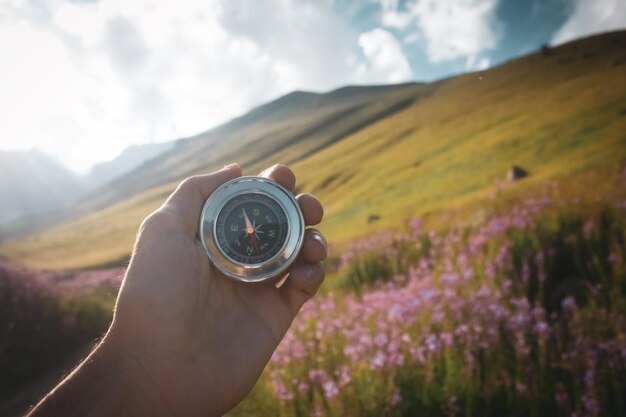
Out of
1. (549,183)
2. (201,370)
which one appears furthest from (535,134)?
(201,370)

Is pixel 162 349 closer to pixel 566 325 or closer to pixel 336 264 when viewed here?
pixel 566 325

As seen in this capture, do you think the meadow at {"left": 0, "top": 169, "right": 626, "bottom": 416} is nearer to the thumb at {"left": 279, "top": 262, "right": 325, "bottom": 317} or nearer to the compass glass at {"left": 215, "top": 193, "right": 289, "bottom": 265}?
the thumb at {"left": 279, "top": 262, "right": 325, "bottom": 317}

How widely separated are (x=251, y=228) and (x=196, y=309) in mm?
834

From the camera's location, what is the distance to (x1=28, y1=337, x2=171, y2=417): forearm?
9.20ft

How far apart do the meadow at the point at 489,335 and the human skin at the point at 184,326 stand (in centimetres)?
123

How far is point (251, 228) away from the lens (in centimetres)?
405

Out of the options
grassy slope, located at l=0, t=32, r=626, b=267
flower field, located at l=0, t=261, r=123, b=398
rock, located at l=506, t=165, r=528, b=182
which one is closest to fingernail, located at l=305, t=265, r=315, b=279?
grassy slope, located at l=0, t=32, r=626, b=267

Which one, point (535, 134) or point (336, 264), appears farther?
point (535, 134)

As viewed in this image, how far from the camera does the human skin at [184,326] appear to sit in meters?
3.12

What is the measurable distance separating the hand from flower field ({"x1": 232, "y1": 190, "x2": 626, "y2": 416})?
121 centimetres

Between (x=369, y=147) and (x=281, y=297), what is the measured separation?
7735 cm

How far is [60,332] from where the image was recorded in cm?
1233

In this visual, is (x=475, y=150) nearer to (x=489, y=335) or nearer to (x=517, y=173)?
(x=517, y=173)

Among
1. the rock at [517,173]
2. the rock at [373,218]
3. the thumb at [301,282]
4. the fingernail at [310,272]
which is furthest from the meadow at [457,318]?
the rock at [373,218]
